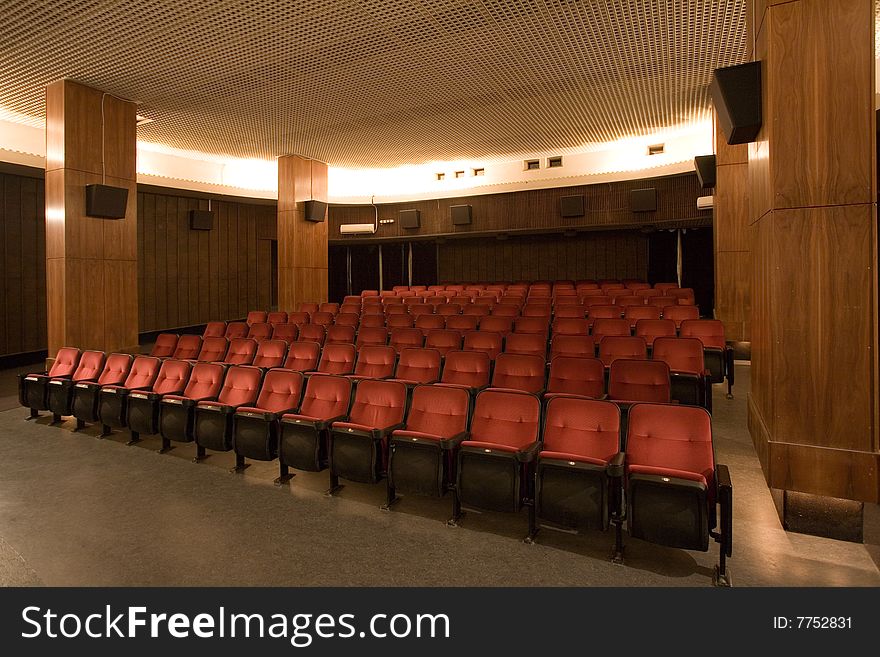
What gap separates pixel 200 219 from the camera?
10.9m

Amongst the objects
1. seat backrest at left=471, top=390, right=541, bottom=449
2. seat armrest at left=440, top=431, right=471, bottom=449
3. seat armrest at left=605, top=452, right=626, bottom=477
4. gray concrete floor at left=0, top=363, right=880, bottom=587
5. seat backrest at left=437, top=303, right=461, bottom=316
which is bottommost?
gray concrete floor at left=0, top=363, right=880, bottom=587

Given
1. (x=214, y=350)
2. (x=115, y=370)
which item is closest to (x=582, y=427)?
(x=214, y=350)

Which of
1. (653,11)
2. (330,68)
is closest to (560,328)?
(653,11)

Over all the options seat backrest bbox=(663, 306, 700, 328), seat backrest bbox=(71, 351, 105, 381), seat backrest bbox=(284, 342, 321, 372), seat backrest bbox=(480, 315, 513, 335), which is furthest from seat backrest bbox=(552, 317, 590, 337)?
seat backrest bbox=(71, 351, 105, 381)

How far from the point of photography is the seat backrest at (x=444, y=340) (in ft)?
17.3

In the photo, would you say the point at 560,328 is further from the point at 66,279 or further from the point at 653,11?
the point at 66,279

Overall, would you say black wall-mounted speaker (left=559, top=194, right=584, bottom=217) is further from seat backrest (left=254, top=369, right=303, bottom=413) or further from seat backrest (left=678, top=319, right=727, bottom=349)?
seat backrest (left=254, top=369, right=303, bottom=413)

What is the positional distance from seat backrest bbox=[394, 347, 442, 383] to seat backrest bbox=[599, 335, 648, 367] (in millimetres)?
1519

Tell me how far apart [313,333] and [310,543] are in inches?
150

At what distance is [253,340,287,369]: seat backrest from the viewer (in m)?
5.25

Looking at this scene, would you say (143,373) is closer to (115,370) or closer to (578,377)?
(115,370)

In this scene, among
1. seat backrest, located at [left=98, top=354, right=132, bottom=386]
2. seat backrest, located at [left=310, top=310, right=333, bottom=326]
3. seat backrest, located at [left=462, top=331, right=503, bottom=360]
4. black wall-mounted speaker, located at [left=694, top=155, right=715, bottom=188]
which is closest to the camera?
seat backrest, located at [left=98, top=354, right=132, bottom=386]

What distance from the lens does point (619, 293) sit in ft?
27.9

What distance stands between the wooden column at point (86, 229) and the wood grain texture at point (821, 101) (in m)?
6.99
